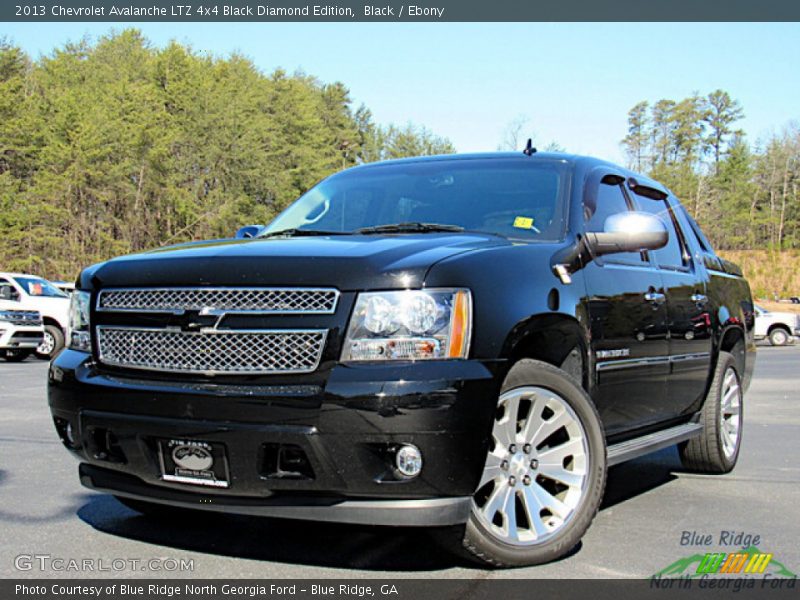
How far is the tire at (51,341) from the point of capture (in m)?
20.3

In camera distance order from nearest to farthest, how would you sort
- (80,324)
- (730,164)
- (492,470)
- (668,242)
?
(492,470) < (80,324) < (668,242) < (730,164)

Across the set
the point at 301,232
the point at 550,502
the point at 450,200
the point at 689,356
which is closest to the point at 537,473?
the point at 550,502

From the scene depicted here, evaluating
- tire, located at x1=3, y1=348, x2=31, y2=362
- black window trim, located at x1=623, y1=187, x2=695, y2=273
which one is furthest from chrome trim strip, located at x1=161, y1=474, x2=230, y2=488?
tire, located at x1=3, y1=348, x2=31, y2=362

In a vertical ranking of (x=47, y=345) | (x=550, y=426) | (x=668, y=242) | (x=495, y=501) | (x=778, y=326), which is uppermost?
(x=668, y=242)

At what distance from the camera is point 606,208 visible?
5176 mm

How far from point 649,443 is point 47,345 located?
17898 millimetres

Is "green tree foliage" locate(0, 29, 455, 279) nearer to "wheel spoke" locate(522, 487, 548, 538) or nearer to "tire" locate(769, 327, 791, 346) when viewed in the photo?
"tire" locate(769, 327, 791, 346)

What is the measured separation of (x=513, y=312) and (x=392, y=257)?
534 mm

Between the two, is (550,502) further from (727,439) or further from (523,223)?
(727,439)

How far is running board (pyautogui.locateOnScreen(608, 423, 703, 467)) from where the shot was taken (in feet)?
14.8

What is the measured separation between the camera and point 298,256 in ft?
12.0

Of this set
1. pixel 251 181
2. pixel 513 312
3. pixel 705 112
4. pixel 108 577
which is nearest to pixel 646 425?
pixel 513 312

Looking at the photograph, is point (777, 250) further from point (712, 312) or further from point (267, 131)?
point (712, 312)

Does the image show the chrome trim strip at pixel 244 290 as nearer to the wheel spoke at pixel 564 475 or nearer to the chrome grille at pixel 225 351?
the chrome grille at pixel 225 351
